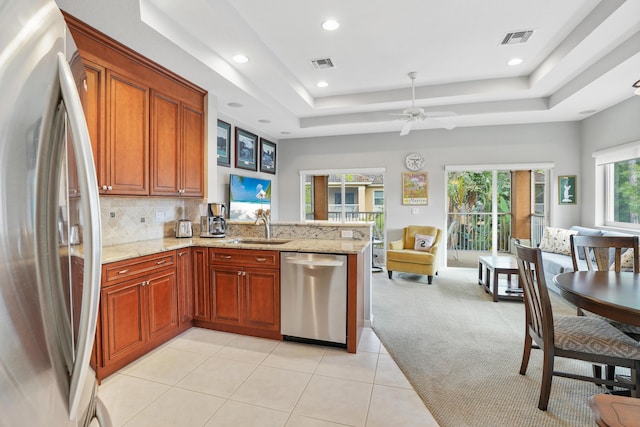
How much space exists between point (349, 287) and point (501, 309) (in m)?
2.24

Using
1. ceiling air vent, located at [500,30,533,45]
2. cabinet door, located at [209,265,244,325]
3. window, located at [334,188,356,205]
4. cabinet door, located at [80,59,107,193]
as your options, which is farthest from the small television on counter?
ceiling air vent, located at [500,30,533,45]

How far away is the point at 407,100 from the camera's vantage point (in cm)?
455

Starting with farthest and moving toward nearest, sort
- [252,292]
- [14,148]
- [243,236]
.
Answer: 1. [243,236]
2. [252,292]
3. [14,148]

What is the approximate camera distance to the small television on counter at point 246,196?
494 centimetres

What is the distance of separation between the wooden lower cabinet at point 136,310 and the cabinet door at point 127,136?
68cm

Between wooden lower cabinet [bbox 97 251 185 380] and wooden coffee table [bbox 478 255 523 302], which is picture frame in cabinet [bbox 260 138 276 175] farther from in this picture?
wooden coffee table [bbox 478 255 523 302]

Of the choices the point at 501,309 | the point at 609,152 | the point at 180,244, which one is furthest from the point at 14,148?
the point at 609,152

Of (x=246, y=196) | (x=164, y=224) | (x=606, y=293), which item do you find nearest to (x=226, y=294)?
Result: (x=164, y=224)

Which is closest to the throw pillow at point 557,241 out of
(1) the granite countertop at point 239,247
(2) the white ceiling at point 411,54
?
(2) the white ceiling at point 411,54

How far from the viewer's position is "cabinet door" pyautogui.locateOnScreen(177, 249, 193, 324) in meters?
2.88

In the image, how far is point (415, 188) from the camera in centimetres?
598

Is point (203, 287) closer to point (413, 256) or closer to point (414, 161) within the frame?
point (413, 256)

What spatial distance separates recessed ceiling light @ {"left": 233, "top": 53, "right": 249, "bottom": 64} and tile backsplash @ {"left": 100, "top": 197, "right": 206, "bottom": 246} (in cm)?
163

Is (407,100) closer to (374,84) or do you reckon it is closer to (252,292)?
(374,84)
